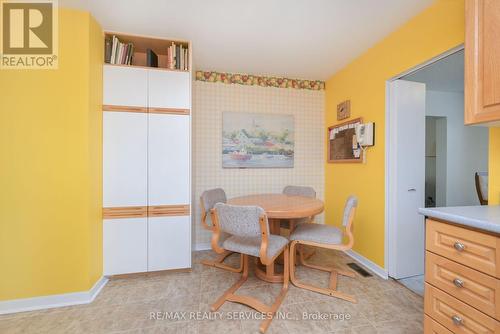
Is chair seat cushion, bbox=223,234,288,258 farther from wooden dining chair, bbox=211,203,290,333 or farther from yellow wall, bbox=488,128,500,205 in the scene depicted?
yellow wall, bbox=488,128,500,205

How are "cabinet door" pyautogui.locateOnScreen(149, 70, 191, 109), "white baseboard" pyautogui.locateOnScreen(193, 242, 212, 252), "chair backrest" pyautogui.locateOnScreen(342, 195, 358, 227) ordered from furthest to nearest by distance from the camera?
"white baseboard" pyautogui.locateOnScreen(193, 242, 212, 252) → "cabinet door" pyautogui.locateOnScreen(149, 70, 191, 109) → "chair backrest" pyautogui.locateOnScreen(342, 195, 358, 227)

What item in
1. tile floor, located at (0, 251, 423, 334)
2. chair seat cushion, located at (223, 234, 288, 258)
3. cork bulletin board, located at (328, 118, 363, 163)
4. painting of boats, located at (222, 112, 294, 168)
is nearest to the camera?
tile floor, located at (0, 251, 423, 334)

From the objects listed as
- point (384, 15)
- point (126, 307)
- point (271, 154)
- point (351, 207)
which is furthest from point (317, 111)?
point (126, 307)

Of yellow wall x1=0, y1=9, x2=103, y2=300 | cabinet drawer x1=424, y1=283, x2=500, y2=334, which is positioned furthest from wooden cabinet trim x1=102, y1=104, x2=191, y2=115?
cabinet drawer x1=424, y1=283, x2=500, y2=334

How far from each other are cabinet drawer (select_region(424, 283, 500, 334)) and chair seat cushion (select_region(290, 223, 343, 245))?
0.76 metres

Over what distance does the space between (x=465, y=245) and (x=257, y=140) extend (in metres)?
2.51

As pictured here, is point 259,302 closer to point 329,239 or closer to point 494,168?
point 329,239

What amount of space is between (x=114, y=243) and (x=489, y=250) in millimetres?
2804

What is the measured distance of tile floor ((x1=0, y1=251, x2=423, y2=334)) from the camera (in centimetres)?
153

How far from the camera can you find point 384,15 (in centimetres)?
188

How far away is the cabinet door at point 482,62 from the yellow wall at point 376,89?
0.47 m

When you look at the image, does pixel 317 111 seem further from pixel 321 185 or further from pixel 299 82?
pixel 321 185

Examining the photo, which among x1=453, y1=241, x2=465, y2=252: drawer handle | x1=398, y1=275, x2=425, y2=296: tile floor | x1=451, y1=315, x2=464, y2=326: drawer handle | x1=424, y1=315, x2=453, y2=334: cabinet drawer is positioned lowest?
x1=398, y1=275, x2=425, y2=296: tile floor

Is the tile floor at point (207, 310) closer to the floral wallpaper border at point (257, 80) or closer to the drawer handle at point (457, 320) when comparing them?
the drawer handle at point (457, 320)
